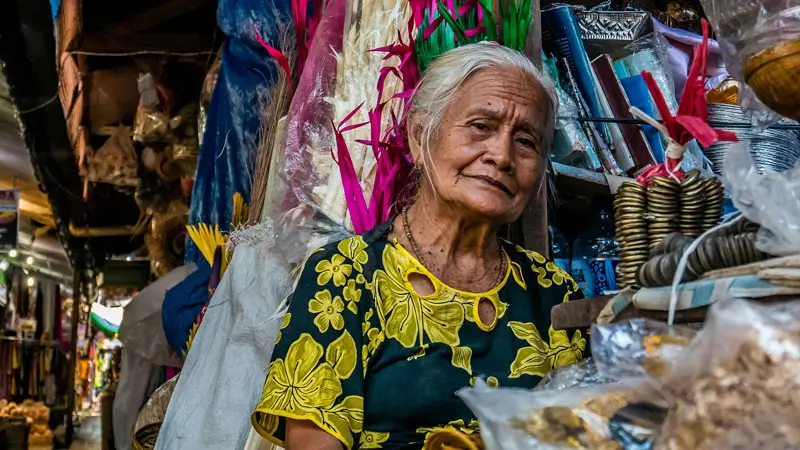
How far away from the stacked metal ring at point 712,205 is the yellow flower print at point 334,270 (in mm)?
727

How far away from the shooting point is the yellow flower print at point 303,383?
1.47 m

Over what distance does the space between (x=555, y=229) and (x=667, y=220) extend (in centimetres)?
123

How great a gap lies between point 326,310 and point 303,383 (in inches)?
5.7

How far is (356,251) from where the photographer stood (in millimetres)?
1684

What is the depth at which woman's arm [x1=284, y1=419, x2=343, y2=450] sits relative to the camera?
1.45 meters

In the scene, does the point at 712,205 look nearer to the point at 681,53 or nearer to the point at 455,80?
the point at 455,80

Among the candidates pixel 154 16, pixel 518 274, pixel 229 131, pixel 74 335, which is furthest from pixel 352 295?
pixel 74 335

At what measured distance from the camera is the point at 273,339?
2188 mm

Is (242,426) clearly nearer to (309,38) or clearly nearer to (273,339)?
(273,339)

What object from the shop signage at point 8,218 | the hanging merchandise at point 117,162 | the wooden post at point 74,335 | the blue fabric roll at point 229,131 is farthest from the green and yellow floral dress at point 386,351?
the wooden post at point 74,335

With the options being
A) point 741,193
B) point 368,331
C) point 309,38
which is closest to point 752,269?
point 741,193

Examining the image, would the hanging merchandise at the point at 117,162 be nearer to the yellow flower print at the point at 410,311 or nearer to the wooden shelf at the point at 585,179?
the wooden shelf at the point at 585,179

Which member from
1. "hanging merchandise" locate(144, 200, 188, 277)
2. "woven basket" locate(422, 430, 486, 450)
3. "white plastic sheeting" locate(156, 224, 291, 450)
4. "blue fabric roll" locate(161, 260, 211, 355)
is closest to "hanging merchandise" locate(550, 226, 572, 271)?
"white plastic sheeting" locate(156, 224, 291, 450)

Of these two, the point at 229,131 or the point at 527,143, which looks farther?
the point at 229,131
